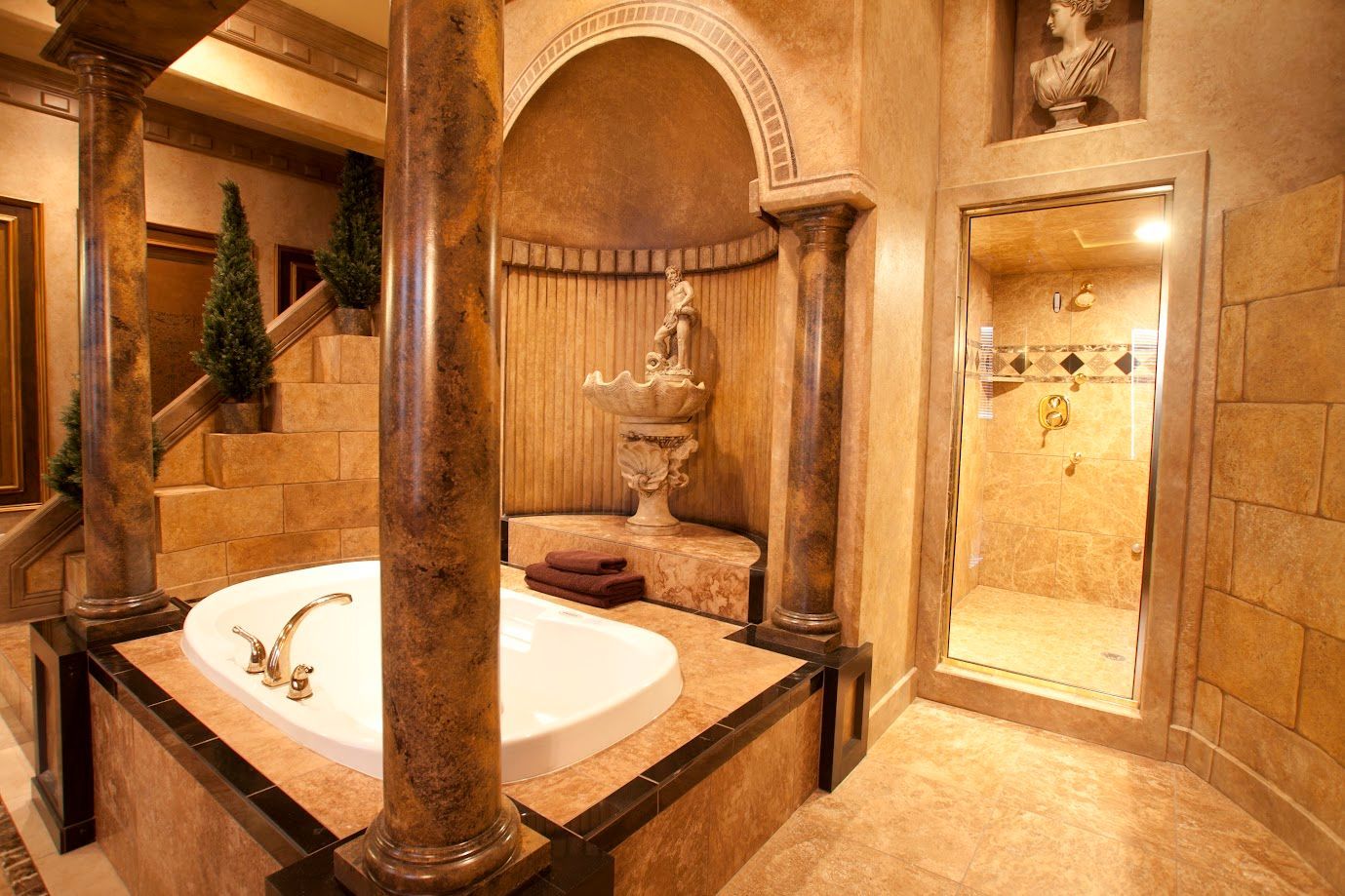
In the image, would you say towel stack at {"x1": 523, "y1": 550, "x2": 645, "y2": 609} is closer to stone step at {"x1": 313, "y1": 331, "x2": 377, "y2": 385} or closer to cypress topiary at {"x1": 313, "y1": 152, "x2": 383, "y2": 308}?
stone step at {"x1": 313, "y1": 331, "x2": 377, "y2": 385}

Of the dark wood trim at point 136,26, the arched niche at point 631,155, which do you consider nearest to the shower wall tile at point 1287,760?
the arched niche at point 631,155

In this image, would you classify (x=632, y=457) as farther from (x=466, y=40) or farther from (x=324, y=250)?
(x=466, y=40)

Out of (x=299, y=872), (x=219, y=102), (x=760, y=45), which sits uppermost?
(x=219, y=102)

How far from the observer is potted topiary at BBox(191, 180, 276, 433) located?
3.99m

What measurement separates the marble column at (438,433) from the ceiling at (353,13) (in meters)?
3.90

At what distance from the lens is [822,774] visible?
253 cm

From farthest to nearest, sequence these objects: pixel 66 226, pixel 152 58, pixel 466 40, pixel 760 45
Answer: pixel 66 226
pixel 760 45
pixel 152 58
pixel 466 40

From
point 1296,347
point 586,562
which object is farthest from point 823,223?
point 586,562

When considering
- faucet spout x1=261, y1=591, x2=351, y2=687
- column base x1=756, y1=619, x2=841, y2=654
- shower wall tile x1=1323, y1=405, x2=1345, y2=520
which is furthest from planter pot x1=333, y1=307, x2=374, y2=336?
shower wall tile x1=1323, y1=405, x2=1345, y2=520

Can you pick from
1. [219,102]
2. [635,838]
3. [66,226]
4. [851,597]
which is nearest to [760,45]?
[851,597]

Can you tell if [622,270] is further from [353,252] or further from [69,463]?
[69,463]

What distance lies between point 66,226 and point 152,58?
299 centimetres

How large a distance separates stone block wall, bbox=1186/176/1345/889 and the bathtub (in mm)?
1981

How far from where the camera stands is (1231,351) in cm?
260
